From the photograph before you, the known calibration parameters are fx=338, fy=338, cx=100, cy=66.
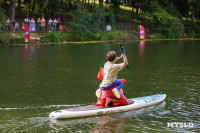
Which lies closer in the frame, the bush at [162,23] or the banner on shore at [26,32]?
the banner on shore at [26,32]

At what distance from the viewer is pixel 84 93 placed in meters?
13.9

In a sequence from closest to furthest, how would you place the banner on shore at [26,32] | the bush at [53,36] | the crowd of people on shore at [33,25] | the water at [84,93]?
the water at [84,93], the banner on shore at [26,32], the crowd of people on shore at [33,25], the bush at [53,36]

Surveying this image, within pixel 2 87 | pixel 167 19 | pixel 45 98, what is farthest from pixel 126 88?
pixel 167 19

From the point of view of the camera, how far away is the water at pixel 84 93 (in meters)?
9.76

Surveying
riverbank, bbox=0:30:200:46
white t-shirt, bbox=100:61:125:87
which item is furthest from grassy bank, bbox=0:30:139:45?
white t-shirt, bbox=100:61:125:87

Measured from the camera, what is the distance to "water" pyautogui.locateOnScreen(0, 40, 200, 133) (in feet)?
32.0

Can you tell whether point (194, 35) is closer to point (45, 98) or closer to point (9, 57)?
point (9, 57)

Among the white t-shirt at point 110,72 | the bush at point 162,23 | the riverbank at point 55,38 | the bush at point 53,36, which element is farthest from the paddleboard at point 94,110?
the bush at point 162,23

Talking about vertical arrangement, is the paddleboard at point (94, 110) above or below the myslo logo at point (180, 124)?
above

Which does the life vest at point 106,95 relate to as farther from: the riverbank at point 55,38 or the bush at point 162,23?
the bush at point 162,23

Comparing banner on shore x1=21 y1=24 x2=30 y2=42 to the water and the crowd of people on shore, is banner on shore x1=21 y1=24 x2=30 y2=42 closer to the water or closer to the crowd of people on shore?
the crowd of people on shore

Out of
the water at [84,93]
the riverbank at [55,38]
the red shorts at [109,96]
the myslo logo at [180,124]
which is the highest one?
the riverbank at [55,38]

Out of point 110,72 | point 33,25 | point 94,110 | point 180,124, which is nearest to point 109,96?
point 94,110

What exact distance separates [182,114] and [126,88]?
4276mm
